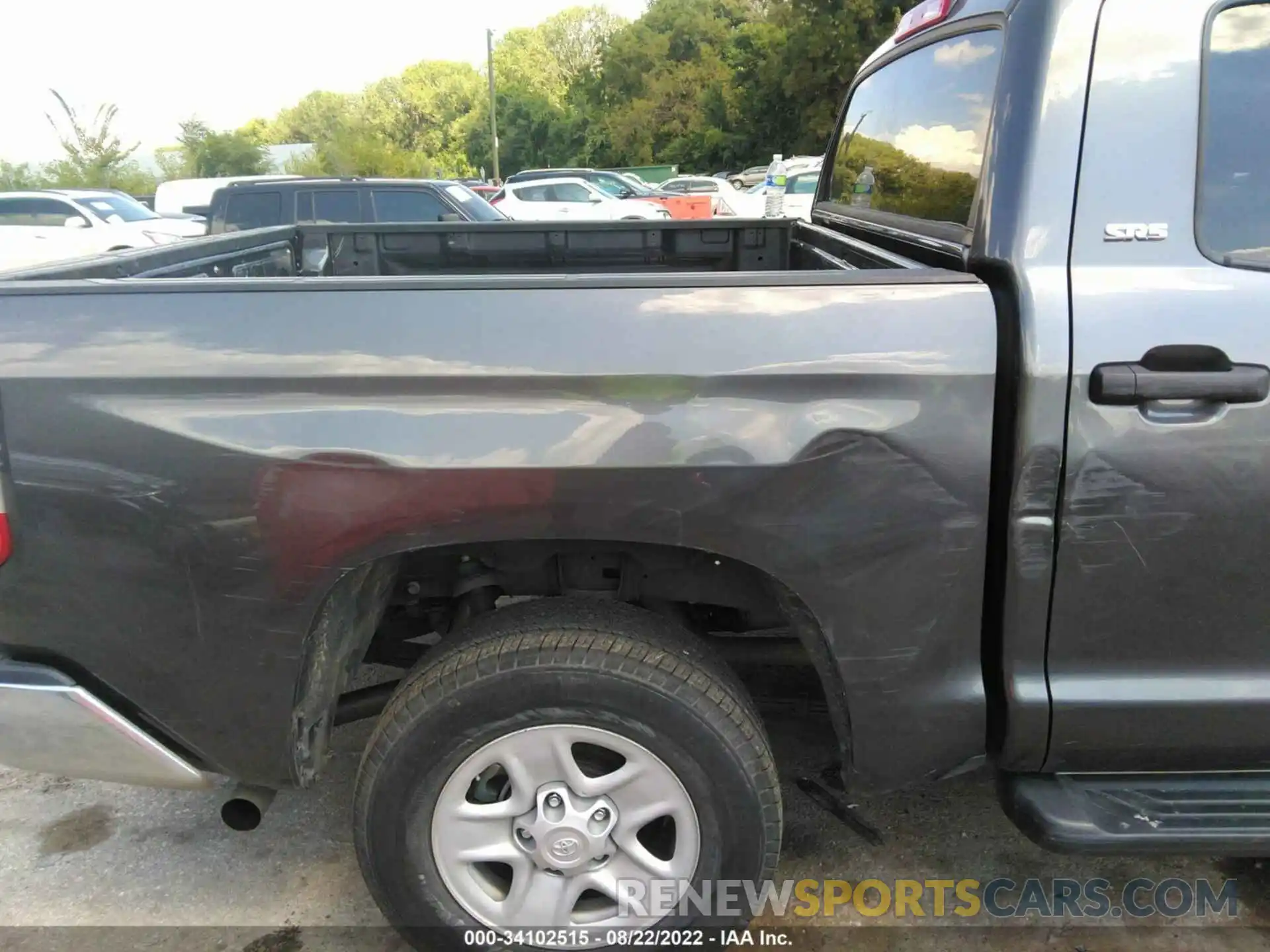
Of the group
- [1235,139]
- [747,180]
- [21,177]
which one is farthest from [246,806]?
[747,180]

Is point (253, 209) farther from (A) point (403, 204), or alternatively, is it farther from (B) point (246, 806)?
(B) point (246, 806)

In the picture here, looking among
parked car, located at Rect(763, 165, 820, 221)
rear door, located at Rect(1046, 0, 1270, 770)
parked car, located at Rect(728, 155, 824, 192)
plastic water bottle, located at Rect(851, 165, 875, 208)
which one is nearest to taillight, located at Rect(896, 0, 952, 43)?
plastic water bottle, located at Rect(851, 165, 875, 208)

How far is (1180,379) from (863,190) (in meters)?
1.62

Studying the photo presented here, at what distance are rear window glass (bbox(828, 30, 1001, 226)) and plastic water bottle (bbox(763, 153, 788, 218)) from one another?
13.5 meters

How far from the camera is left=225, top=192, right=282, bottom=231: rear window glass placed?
11394mm

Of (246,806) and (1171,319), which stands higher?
(1171,319)

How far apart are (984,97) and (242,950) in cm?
263

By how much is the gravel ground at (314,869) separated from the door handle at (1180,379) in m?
0.92

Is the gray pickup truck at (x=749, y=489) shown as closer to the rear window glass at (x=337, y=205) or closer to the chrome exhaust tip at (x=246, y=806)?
the chrome exhaust tip at (x=246, y=806)

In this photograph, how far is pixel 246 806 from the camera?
207 cm

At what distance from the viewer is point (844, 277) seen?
68.2 inches

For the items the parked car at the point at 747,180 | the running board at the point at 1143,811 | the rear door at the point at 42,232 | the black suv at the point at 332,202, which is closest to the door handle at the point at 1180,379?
the running board at the point at 1143,811

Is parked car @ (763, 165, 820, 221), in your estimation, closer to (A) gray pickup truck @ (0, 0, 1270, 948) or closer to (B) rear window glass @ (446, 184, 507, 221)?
(B) rear window glass @ (446, 184, 507, 221)

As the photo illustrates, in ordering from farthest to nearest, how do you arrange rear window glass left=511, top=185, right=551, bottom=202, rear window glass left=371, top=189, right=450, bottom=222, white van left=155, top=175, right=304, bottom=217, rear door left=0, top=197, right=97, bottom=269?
rear window glass left=511, top=185, right=551, bottom=202, white van left=155, top=175, right=304, bottom=217, rear door left=0, top=197, right=97, bottom=269, rear window glass left=371, top=189, right=450, bottom=222
